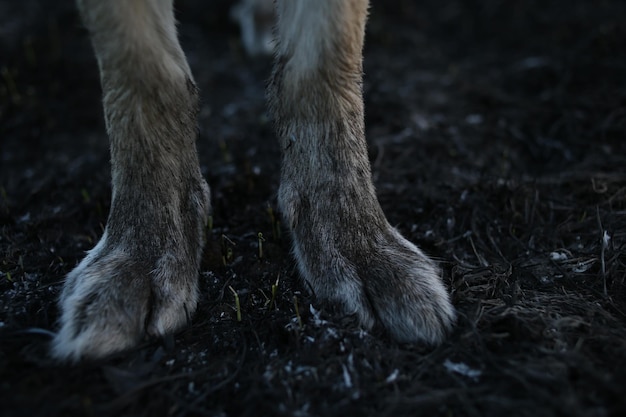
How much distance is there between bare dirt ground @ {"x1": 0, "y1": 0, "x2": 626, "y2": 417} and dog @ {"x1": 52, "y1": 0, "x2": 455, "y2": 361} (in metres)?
0.14

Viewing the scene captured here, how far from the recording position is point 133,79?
2.32 metres

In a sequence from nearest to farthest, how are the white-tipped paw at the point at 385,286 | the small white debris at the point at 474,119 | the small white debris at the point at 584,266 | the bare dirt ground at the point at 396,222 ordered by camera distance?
the bare dirt ground at the point at 396,222 < the white-tipped paw at the point at 385,286 < the small white debris at the point at 584,266 < the small white debris at the point at 474,119

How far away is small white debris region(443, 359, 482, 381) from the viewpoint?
2.04m

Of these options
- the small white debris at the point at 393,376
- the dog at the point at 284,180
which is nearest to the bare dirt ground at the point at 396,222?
the small white debris at the point at 393,376

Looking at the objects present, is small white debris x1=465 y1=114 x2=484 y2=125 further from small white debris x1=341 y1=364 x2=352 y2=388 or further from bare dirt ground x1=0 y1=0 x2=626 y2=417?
small white debris x1=341 y1=364 x2=352 y2=388

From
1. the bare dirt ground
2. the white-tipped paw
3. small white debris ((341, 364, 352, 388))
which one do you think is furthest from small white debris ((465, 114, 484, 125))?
small white debris ((341, 364, 352, 388))

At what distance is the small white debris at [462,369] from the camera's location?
6.68ft

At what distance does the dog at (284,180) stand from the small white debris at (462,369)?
11 cm

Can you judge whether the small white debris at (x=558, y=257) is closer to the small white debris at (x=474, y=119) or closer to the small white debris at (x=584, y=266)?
the small white debris at (x=584, y=266)

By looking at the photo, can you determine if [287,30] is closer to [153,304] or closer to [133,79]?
[133,79]

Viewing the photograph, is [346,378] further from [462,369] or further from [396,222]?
[396,222]

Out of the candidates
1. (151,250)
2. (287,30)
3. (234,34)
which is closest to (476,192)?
(287,30)

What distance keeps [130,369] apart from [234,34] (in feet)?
14.3

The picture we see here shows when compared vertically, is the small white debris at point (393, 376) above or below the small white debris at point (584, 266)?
below
